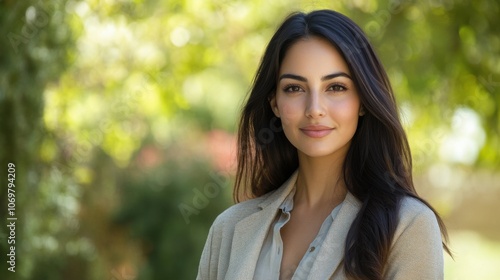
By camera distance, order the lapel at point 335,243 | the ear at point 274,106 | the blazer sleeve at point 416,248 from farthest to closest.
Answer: the ear at point 274,106
the lapel at point 335,243
the blazer sleeve at point 416,248

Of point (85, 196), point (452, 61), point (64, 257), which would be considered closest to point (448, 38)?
point (452, 61)

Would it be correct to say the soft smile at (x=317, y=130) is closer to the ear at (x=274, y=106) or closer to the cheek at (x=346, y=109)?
the cheek at (x=346, y=109)

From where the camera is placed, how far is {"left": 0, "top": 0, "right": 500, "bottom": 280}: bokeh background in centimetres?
493

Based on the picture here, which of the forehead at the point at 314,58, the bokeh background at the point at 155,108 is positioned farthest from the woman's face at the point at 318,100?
the bokeh background at the point at 155,108

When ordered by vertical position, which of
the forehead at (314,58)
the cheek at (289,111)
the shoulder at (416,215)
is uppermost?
the forehead at (314,58)

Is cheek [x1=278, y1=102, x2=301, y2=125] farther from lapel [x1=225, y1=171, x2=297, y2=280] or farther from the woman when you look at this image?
lapel [x1=225, y1=171, x2=297, y2=280]

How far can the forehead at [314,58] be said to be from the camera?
2.73 meters

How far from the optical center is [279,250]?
113 inches

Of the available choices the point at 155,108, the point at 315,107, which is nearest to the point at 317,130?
the point at 315,107

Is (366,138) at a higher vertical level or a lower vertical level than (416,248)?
higher

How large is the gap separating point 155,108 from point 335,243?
4.60 m

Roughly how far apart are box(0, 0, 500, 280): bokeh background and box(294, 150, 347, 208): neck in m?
1.64

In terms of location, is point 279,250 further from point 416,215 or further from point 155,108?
point 155,108

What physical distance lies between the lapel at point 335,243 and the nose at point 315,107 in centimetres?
29
